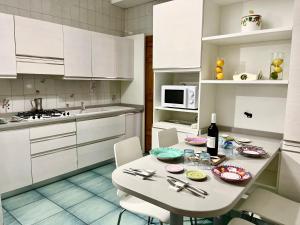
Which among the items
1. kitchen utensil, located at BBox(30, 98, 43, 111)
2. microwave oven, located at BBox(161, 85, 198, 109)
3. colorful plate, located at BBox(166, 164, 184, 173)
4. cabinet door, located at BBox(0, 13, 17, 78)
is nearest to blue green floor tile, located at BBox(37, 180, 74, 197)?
kitchen utensil, located at BBox(30, 98, 43, 111)

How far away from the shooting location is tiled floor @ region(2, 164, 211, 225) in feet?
6.89

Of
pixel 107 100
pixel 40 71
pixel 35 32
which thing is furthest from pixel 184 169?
pixel 107 100

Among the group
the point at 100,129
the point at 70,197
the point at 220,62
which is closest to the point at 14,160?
the point at 70,197

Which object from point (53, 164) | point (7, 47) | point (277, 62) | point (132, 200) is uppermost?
point (7, 47)

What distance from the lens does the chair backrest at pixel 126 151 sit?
173 cm

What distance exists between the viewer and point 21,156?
98.5 inches

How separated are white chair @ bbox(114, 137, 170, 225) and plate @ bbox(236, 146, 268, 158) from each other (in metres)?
0.73

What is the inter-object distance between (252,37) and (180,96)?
0.98 metres

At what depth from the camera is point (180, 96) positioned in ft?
8.99

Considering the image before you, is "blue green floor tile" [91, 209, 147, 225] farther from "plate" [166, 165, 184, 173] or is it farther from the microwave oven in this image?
the microwave oven

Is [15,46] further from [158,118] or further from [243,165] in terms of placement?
[243,165]

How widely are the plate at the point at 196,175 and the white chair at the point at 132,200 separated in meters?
0.33

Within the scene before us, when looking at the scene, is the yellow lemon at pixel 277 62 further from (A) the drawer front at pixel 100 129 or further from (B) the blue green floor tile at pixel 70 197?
(B) the blue green floor tile at pixel 70 197

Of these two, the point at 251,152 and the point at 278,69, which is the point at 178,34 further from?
the point at 251,152
